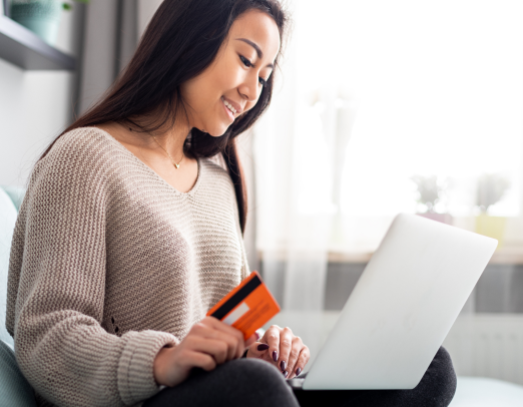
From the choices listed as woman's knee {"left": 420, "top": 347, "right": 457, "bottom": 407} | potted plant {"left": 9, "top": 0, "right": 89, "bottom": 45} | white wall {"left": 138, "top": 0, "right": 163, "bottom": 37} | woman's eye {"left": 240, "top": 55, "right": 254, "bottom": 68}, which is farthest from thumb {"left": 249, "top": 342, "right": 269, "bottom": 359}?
white wall {"left": 138, "top": 0, "right": 163, "bottom": 37}

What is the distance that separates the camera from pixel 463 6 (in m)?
1.72

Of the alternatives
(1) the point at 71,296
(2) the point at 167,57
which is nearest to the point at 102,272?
(1) the point at 71,296

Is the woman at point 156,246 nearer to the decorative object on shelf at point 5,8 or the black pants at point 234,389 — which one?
the black pants at point 234,389

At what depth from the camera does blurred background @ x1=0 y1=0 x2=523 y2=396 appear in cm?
170

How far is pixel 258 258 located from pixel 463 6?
3.93ft

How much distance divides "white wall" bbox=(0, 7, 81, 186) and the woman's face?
677 mm

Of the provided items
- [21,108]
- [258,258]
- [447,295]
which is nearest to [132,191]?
[447,295]

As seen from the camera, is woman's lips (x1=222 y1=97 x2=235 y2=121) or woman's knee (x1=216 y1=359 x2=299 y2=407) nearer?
woman's knee (x1=216 y1=359 x2=299 y2=407)

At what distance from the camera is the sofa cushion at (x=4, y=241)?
86cm

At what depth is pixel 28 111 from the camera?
1.48m

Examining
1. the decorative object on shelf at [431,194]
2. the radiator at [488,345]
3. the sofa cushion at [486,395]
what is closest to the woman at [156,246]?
the sofa cushion at [486,395]

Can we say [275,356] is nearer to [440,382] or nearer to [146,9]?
[440,382]

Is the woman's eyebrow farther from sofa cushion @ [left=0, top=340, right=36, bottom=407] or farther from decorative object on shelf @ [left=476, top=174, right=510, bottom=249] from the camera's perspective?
decorative object on shelf @ [left=476, top=174, right=510, bottom=249]

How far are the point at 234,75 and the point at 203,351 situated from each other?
1.92ft
